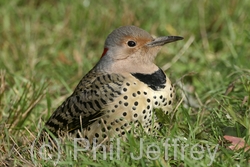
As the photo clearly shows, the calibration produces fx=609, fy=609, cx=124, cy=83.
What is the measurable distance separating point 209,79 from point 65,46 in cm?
212

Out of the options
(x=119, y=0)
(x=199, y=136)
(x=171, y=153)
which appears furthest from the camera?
(x=119, y=0)

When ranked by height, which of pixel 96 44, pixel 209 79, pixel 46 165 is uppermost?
pixel 96 44

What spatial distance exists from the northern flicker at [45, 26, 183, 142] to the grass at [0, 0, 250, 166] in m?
0.30

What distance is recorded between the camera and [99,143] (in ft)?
14.5

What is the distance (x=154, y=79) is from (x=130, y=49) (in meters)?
0.43

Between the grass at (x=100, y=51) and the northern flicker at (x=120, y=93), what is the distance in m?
0.30

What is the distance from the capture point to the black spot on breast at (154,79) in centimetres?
452

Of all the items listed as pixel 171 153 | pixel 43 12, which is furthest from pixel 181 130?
pixel 43 12

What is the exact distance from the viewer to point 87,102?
4672 millimetres

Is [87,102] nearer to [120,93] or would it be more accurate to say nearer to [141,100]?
[120,93]

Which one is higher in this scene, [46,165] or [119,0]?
[119,0]

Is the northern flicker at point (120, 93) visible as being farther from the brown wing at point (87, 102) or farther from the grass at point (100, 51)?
the grass at point (100, 51)

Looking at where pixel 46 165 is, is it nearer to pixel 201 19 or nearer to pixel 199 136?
pixel 199 136

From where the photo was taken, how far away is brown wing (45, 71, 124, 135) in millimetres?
4539
